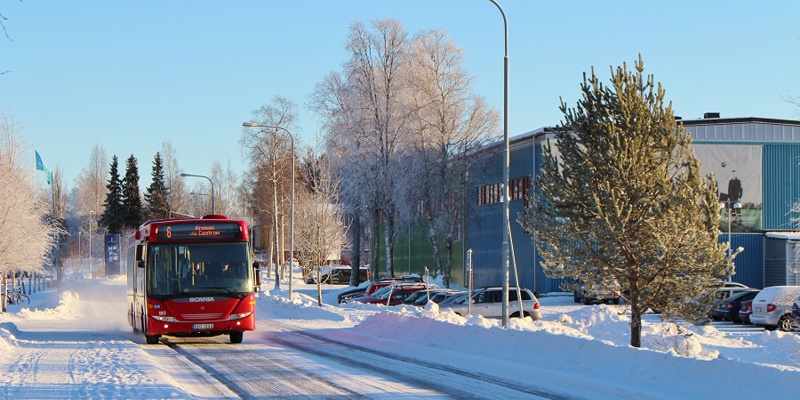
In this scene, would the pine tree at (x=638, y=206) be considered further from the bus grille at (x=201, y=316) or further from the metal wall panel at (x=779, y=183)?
the metal wall panel at (x=779, y=183)

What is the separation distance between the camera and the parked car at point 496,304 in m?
35.2

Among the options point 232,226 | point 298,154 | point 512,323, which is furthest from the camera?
point 298,154

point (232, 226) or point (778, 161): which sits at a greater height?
point (778, 161)

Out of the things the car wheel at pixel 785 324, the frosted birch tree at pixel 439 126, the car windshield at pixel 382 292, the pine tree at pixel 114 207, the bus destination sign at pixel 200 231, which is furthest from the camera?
the pine tree at pixel 114 207

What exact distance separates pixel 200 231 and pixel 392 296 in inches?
922

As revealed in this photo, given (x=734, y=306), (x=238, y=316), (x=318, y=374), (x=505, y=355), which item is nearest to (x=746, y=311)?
(x=734, y=306)

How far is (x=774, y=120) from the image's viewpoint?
2219 inches

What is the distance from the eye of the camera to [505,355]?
18062 mm

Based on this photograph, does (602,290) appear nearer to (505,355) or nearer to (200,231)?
(505,355)

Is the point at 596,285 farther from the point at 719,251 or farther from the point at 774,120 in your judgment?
the point at 774,120

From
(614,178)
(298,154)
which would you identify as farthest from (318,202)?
(614,178)

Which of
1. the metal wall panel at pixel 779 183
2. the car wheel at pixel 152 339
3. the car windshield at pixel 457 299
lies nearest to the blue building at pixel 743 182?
the metal wall panel at pixel 779 183

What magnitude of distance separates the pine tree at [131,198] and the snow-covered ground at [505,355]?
8364 cm

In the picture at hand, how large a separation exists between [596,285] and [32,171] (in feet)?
112
